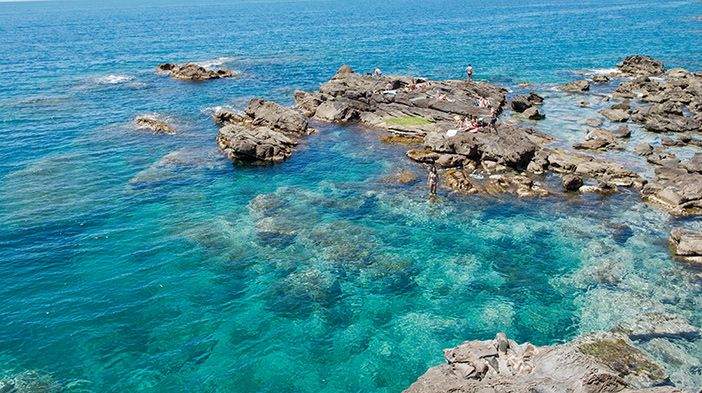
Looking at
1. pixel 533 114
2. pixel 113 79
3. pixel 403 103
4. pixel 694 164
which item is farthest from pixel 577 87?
pixel 113 79

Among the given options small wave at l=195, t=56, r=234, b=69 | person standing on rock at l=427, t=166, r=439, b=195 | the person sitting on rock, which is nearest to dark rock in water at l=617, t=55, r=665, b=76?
the person sitting on rock

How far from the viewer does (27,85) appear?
9112 cm

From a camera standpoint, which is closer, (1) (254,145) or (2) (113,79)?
(1) (254,145)

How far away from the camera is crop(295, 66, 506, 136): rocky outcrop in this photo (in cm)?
6500

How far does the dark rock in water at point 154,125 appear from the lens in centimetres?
6450

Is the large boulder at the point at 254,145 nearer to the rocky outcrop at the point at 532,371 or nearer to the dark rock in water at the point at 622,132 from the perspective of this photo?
the rocky outcrop at the point at 532,371

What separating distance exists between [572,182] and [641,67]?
63785 mm

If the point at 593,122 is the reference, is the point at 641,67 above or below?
above

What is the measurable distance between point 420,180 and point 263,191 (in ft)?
50.2

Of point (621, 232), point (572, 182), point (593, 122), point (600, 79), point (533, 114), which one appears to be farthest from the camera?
point (600, 79)

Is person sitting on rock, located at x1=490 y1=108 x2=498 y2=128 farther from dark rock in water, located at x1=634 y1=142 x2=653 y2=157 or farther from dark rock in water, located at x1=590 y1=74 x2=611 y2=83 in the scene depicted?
dark rock in water, located at x1=590 y1=74 x2=611 y2=83

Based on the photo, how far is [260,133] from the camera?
188ft

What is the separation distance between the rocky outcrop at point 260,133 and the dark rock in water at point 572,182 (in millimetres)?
28969

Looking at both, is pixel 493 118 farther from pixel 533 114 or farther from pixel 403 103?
pixel 403 103
